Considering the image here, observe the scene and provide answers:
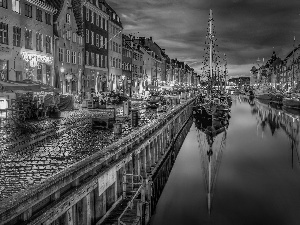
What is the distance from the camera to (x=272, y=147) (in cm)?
4416

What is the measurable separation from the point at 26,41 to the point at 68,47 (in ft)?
42.4

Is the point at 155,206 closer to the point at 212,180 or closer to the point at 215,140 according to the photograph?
the point at 212,180

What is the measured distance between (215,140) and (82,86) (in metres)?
23.9

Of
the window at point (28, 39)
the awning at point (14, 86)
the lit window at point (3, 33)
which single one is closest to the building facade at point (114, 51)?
the window at point (28, 39)

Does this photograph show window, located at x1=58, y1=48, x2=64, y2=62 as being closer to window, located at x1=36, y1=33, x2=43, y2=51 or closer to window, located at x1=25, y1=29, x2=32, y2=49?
window, located at x1=36, y1=33, x2=43, y2=51

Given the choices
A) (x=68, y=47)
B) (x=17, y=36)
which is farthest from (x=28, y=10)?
(x=68, y=47)

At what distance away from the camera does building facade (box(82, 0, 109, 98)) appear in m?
61.9

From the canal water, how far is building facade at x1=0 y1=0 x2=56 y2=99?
1679 centimetres

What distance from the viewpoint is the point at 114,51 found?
3073 inches

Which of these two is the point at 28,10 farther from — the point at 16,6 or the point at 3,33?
the point at 3,33

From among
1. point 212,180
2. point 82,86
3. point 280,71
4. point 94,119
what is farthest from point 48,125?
point 280,71

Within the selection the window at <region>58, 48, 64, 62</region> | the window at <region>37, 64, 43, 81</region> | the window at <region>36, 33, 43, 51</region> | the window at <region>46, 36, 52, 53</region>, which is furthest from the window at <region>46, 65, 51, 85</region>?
the window at <region>58, 48, 64, 62</region>

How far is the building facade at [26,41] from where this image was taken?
3700 centimetres

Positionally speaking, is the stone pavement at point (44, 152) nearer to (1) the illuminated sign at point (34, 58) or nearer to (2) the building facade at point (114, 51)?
(1) the illuminated sign at point (34, 58)
